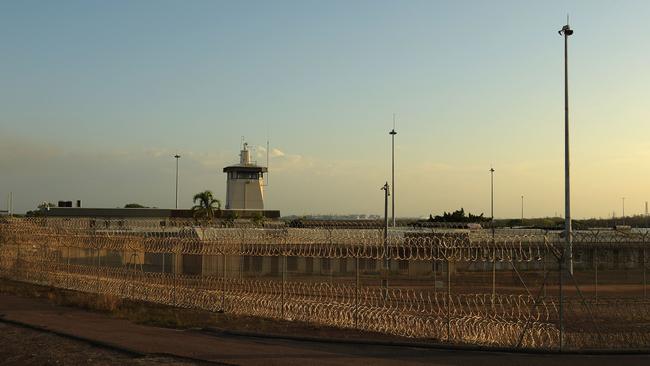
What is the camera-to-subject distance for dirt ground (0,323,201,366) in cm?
1171

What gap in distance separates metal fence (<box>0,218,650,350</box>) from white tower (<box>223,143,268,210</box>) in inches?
1622

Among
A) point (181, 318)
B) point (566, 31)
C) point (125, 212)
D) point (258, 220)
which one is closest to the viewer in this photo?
point (181, 318)

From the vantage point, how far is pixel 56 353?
41.0 ft

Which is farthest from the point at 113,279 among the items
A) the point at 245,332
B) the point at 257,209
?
the point at 257,209

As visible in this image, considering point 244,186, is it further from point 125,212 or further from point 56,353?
point 56,353

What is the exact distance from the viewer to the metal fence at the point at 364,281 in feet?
46.9

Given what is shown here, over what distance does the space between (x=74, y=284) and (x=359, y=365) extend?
56.7 feet

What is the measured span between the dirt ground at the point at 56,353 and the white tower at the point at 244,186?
214 feet

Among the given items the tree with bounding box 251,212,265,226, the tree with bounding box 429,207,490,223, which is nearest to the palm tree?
the tree with bounding box 251,212,265,226

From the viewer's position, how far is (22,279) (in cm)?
2955

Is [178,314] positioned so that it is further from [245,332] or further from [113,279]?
[113,279]

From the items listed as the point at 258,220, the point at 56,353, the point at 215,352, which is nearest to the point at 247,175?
the point at 258,220

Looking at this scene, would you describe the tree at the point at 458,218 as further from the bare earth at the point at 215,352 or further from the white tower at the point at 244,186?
the bare earth at the point at 215,352

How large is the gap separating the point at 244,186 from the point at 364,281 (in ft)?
155
